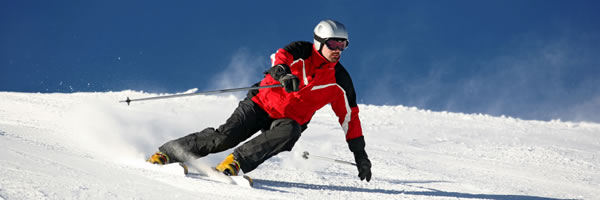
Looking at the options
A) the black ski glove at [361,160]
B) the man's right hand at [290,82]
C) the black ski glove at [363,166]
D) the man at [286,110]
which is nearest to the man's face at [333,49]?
the man at [286,110]

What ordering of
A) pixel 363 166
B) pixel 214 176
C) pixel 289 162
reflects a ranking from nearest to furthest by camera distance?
pixel 214 176
pixel 363 166
pixel 289 162

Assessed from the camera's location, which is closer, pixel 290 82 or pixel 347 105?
pixel 290 82

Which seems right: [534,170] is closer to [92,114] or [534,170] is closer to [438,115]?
[92,114]

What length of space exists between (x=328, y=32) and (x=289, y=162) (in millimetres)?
1439

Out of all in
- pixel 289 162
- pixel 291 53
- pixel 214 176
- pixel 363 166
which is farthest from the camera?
pixel 289 162

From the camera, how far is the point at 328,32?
4094 millimetres

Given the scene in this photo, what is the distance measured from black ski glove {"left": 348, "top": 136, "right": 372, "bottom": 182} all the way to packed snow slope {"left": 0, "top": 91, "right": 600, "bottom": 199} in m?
0.09

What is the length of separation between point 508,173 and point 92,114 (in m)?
4.34

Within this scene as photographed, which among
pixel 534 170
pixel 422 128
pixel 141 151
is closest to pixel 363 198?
pixel 141 151

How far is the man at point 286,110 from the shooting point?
3.82 meters

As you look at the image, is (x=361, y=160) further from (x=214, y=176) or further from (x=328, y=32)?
(x=214, y=176)

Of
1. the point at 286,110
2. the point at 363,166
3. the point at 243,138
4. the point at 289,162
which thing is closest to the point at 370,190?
the point at 363,166

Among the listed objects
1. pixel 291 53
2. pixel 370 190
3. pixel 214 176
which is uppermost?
pixel 291 53

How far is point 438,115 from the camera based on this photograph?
1279cm
